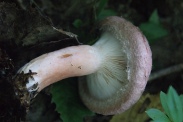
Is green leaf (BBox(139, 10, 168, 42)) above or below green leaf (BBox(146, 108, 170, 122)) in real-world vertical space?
above

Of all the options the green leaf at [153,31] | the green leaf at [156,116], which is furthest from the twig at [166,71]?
the green leaf at [156,116]

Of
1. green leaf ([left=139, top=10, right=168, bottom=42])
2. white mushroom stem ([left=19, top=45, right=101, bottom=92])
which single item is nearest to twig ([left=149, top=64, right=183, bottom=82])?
green leaf ([left=139, top=10, right=168, bottom=42])

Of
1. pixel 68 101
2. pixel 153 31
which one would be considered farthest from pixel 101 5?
pixel 68 101

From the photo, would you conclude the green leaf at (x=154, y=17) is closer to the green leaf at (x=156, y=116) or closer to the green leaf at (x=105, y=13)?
the green leaf at (x=105, y=13)

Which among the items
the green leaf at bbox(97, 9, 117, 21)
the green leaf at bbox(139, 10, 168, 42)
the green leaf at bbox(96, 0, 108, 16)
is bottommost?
the green leaf at bbox(139, 10, 168, 42)

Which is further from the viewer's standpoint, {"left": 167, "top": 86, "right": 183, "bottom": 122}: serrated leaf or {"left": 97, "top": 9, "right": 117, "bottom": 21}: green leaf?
{"left": 97, "top": 9, "right": 117, "bottom": 21}: green leaf

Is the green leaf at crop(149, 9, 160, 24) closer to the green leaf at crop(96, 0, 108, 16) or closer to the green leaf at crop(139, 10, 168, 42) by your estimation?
the green leaf at crop(139, 10, 168, 42)

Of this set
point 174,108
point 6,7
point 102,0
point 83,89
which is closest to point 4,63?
point 6,7

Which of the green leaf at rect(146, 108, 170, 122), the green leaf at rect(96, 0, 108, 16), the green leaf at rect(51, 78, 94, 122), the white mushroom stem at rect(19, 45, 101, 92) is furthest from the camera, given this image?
the green leaf at rect(96, 0, 108, 16)

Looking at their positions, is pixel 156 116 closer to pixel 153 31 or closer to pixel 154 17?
pixel 153 31
